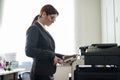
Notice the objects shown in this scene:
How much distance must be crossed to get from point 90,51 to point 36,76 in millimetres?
512

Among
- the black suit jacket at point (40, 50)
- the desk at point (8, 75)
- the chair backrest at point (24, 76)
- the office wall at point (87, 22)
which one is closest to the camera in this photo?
the black suit jacket at point (40, 50)

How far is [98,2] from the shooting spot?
4.18 meters

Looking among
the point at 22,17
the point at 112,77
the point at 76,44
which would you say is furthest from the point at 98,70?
the point at 22,17

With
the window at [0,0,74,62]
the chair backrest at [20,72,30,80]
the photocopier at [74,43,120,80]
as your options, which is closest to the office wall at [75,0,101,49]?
the window at [0,0,74,62]

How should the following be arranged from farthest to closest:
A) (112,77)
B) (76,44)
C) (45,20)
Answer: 1. (76,44)
2. (45,20)
3. (112,77)

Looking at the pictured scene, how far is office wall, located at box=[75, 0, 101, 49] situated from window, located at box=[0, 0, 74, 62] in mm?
118

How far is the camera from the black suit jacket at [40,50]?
174 cm

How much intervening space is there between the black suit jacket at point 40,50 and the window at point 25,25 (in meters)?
2.33

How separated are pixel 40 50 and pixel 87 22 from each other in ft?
8.45

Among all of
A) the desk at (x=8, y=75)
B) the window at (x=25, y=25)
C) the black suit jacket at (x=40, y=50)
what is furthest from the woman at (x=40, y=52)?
the window at (x=25, y=25)

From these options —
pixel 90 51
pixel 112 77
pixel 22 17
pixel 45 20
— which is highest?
pixel 22 17

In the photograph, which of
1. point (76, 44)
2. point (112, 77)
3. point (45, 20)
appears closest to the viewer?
point (112, 77)

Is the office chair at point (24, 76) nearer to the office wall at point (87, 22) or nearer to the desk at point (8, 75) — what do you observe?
the desk at point (8, 75)

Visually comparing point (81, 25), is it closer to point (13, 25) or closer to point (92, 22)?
point (92, 22)
